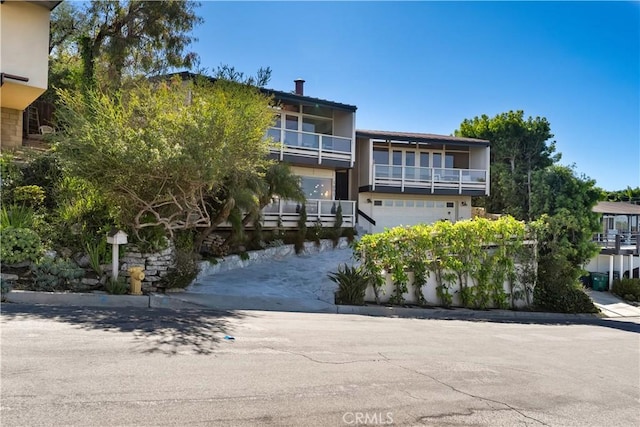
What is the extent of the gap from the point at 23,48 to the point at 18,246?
31.3 ft

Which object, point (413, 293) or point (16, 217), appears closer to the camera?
point (16, 217)

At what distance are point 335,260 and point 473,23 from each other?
9546 mm

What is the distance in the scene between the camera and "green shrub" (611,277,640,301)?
23.3 metres

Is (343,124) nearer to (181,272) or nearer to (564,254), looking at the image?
(564,254)

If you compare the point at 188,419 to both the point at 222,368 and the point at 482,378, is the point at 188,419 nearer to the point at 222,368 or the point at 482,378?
the point at 222,368

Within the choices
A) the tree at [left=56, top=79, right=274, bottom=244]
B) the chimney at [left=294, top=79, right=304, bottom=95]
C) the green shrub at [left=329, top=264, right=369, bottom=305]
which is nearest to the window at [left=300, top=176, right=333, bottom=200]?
the chimney at [left=294, top=79, right=304, bottom=95]

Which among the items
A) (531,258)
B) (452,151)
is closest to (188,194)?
A: (531,258)

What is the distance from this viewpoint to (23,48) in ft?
51.5

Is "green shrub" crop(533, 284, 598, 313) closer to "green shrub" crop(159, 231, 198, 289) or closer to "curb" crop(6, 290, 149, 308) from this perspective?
"green shrub" crop(159, 231, 198, 289)

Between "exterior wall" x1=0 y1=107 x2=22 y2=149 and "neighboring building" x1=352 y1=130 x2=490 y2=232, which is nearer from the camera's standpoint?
"exterior wall" x1=0 y1=107 x2=22 y2=149

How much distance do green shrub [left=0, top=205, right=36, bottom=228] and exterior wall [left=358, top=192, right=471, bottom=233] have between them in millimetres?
16897

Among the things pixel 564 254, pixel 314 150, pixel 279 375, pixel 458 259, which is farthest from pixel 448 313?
pixel 314 150

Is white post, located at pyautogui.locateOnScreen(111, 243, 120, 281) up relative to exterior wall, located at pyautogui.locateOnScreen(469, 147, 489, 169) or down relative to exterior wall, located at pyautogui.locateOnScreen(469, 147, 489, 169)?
down

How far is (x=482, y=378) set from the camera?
5914mm
